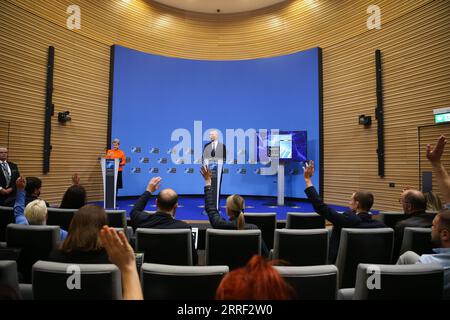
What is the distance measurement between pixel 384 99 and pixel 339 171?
74.8 inches

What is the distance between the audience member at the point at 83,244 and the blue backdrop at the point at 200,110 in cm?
615

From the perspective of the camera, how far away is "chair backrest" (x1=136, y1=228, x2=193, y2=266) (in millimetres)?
1983

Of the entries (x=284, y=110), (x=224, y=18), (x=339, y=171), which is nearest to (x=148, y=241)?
(x=339, y=171)

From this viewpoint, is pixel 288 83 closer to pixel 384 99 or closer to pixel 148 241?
pixel 384 99

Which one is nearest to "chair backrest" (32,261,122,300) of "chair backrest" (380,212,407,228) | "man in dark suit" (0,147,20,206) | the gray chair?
the gray chair

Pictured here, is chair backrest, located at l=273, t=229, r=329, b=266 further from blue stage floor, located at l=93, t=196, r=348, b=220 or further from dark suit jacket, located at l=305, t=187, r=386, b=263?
blue stage floor, located at l=93, t=196, r=348, b=220

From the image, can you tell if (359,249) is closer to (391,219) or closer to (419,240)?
(419,240)

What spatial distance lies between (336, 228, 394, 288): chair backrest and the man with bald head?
318 millimetres

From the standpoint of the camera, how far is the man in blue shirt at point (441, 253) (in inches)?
58.5

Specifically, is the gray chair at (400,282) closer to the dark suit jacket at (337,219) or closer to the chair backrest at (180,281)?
the chair backrest at (180,281)

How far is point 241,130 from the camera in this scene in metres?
8.22

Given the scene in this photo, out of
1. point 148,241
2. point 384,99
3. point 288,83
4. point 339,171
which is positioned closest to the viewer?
point 148,241

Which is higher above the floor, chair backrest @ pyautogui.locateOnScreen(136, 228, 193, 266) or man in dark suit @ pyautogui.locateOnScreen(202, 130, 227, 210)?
man in dark suit @ pyautogui.locateOnScreen(202, 130, 227, 210)

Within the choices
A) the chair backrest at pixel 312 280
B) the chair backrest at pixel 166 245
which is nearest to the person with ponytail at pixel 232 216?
the chair backrest at pixel 166 245
